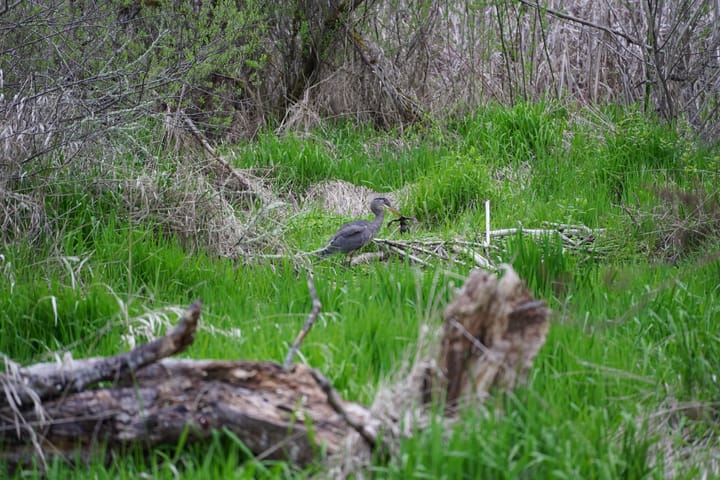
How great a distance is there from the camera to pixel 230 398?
269 cm

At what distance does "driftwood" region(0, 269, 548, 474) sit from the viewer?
2660 millimetres

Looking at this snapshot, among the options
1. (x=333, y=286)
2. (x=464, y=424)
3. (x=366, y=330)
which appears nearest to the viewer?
(x=464, y=424)

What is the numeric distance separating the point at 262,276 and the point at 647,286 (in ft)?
7.43

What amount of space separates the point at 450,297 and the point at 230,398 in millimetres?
1480

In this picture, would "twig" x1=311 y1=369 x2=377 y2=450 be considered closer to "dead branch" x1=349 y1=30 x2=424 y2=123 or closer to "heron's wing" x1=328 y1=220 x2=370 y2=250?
"heron's wing" x1=328 y1=220 x2=370 y2=250

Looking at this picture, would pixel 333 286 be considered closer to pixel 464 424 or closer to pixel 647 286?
pixel 647 286

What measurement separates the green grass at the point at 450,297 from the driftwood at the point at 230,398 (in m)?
0.09

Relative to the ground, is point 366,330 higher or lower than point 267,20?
lower

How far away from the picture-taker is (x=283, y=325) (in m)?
3.89

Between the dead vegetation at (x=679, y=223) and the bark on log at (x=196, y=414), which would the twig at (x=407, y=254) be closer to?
the dead vegetation at (x=679, y=223)

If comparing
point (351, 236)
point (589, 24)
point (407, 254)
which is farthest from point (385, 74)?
point (407, 254)

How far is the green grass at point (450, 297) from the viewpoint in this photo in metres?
2.68

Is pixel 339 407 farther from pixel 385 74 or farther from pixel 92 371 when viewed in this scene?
pixel 385 74

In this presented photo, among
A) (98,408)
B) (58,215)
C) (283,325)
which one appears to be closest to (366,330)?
(283,325)
